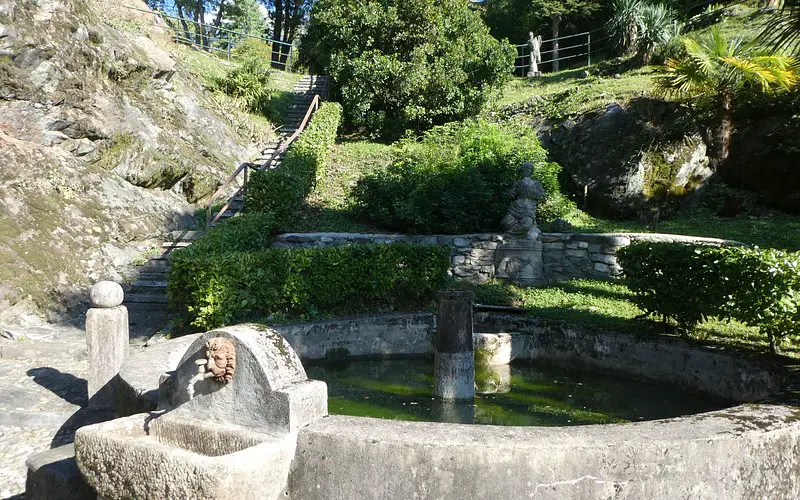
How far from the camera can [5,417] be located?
540cm

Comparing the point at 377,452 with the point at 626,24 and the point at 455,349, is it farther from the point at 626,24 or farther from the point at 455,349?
the point at 626,24

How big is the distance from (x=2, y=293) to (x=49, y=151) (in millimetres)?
3758

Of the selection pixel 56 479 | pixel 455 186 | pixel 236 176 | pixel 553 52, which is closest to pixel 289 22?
pixel 553 52

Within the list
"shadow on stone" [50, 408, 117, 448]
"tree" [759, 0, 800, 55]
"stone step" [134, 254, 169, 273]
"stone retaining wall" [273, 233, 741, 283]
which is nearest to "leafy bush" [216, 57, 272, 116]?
"stone step" [134, 254, 169, 273]

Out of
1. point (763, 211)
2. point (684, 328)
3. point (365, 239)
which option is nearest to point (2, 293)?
point (365, 239)

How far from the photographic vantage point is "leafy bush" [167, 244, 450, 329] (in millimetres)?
7168

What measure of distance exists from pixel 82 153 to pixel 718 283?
11459mm

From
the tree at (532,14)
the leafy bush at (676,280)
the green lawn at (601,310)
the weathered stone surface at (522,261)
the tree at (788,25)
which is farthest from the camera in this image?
the tree at (532,14)

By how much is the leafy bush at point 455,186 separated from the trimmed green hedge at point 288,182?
4.38 ft

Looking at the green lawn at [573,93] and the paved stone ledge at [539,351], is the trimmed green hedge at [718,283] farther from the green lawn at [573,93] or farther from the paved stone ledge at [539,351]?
the green lawn at [573,93]

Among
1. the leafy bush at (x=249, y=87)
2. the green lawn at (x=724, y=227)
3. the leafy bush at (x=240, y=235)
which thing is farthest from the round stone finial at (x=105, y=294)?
the leafy bush at (x=249, y=87)

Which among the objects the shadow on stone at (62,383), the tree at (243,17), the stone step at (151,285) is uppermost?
the tree at (243,17)

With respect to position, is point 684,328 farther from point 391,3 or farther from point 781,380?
point 391,3

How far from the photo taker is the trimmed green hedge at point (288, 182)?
11977 mm
